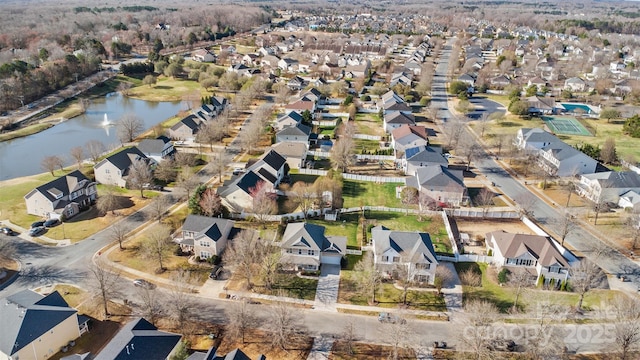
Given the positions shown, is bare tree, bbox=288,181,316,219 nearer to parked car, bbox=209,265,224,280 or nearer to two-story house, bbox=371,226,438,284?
two-story house, bbox=371,226,438,284

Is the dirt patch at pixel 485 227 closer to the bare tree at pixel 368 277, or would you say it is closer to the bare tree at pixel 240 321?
the bare tree at pixel 368 277

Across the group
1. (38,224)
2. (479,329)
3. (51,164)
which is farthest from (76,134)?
(479,329)

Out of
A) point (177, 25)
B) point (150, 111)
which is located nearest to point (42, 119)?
point (150, 111)

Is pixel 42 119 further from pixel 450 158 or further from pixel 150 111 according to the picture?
pixel 450 158

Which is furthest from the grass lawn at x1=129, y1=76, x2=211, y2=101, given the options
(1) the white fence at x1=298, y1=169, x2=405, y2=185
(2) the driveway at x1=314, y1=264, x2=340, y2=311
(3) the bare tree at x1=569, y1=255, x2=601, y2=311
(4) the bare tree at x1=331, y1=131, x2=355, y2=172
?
(3) the bare tree at x1=569, y1=255, x2=601, y2=311

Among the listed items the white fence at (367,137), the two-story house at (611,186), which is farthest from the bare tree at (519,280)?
the white fence at (367,137)

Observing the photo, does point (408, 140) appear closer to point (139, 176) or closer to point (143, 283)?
point (139, 176)
